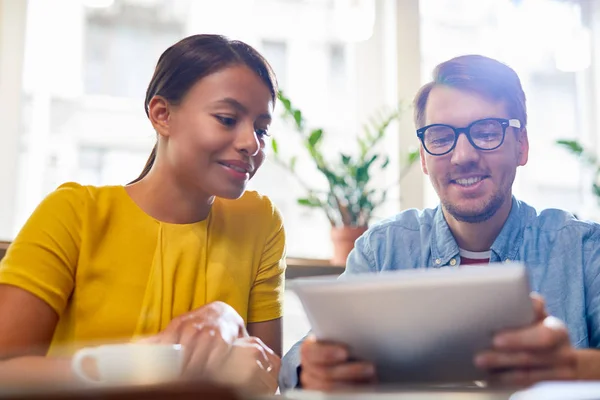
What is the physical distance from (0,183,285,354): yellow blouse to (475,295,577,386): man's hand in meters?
0.66

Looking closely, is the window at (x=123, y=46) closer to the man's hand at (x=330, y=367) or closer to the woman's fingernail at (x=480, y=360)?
the man's hand at (x=330, y=367)

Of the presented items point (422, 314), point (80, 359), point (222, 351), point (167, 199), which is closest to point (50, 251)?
point (167, 199)

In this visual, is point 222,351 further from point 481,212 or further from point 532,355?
point 481,212

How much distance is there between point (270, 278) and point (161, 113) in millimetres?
426

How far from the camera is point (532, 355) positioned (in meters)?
0.80

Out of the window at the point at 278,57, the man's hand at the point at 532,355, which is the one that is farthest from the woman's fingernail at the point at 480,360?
the window at the point at 278,57

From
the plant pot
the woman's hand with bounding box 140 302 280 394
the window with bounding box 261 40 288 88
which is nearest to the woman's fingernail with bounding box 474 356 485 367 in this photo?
the woman's hand with bounding box 140 302 280 394

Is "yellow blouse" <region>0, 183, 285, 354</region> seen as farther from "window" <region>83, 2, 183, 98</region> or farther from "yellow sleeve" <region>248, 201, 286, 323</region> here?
"window" <region>83, 2, 183, 98</region>

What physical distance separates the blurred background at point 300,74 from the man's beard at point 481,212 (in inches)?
42.6

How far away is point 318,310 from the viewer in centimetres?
80

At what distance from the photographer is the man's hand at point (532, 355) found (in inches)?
30.1

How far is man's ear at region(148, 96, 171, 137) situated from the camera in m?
1.33

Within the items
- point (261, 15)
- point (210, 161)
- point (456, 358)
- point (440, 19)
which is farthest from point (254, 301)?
point (440, 19)

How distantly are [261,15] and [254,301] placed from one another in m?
1.63
